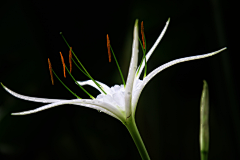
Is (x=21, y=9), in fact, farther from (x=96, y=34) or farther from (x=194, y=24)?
(x=194, y=24)

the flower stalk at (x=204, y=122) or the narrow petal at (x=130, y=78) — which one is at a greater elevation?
the narrow petal at (x=130, y=78)

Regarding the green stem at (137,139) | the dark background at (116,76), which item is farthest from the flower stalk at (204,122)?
the dark background at (116,76)

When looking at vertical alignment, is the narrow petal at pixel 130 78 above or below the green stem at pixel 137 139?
above

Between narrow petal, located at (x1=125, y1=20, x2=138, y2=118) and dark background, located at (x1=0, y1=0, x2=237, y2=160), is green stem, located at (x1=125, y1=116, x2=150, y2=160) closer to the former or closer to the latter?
narrow petal, located at (x1=125, y1=20, x2=138, y2=118)

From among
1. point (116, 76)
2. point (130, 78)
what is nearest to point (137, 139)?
point (130, 78)

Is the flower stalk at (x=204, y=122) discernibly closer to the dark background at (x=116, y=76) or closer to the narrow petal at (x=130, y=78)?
the narrow petal at (x=130, y=78)

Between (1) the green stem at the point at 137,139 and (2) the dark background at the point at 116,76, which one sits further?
(2) the dark background at the point at 116,76

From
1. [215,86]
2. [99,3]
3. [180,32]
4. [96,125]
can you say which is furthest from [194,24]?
[96,125]

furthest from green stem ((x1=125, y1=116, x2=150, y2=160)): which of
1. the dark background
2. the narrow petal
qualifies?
the dark background
